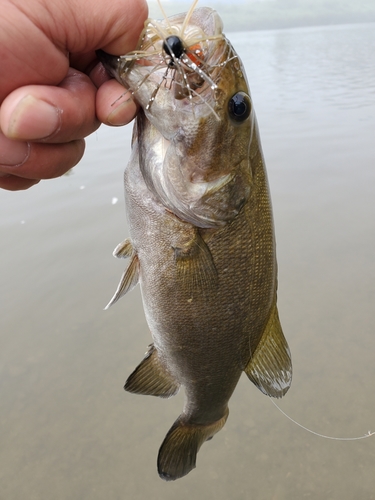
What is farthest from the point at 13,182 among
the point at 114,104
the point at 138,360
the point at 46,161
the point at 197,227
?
the point at 138,360

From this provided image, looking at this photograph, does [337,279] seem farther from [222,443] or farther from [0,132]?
[0,132]

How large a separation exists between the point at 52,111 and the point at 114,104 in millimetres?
183

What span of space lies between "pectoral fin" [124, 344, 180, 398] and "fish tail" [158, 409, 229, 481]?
21cm

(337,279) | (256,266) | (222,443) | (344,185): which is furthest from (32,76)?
(344,185)

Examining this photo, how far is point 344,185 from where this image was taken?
5.77 m

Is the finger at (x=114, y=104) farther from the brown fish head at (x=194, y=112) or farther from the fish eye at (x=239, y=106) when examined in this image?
the fish eye at (x=239, y=106)

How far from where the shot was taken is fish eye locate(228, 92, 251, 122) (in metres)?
1.21

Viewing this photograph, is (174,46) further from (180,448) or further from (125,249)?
(180,448)

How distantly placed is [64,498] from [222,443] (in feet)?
3.60

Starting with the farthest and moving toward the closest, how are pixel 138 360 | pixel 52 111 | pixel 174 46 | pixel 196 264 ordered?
1. pixel 138 360
2. pixel 196 264
3. pixel 52 111
4. pixel 174 46

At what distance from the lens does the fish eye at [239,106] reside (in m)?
1.21

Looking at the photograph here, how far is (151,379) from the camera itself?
1.89 metres

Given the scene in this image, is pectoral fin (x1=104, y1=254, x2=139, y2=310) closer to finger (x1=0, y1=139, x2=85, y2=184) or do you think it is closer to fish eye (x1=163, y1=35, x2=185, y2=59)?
finger (x1=0, y1=139, x2=85, y2=184)

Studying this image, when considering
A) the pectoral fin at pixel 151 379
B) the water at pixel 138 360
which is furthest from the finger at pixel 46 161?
the water at pixel 138 360
